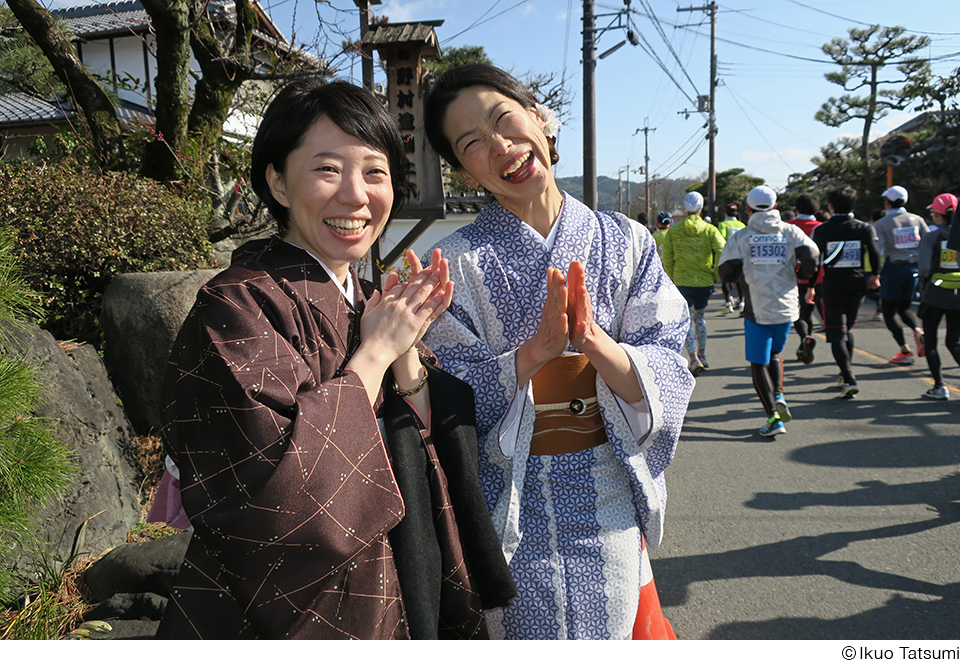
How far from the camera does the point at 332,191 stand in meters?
1.40

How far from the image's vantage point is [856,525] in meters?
3.61

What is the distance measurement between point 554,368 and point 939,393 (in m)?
5.96

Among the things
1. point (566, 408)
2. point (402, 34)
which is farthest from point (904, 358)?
point (566, 408)

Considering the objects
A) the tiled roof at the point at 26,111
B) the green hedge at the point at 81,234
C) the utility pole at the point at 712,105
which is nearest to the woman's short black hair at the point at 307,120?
the green hedge at the point at 81,234

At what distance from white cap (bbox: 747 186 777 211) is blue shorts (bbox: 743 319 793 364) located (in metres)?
1.04

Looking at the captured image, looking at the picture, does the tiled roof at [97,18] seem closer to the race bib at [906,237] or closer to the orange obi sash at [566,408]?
the race bib at [906,237]

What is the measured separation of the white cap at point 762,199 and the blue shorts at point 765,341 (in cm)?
104

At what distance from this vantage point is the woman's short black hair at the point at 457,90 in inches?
72.4

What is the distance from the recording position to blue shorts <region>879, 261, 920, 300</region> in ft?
23.6
